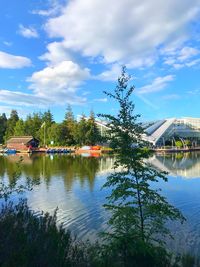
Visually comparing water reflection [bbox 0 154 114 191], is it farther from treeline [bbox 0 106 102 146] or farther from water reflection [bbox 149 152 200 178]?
treeline [bbox 0 106 102 146]

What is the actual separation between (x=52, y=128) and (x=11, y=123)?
30.2 meters

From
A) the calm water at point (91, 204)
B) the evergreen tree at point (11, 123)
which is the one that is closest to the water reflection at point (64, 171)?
the calm water at point (91, 204)

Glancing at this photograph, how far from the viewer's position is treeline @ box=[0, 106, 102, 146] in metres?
99.3

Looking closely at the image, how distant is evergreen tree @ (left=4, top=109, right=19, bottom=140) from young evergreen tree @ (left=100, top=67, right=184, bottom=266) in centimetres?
11494

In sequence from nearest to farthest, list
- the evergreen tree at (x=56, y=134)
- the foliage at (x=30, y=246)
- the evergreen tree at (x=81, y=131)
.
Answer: the foliage at (x=30, y=246)
the evergreen tree at (x=81, y=131)
the evergreen tree at (x=56, y=134)

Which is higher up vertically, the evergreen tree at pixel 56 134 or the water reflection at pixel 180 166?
the evergreen tree at pixel 56 134

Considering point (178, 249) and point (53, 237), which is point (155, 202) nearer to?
point (178, 249)

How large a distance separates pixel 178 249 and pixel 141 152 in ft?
15.5

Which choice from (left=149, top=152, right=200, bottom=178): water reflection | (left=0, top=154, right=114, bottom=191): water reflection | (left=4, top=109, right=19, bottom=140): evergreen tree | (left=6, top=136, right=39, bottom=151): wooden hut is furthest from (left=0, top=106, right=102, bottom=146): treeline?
(left=0, top=154, right=114, bottom=191): water reflection

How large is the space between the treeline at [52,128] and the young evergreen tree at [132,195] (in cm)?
7848

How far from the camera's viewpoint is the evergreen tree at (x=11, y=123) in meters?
123

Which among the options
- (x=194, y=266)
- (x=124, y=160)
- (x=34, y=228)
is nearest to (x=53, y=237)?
(x=34, y=228)

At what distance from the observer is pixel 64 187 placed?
27781 millimetres

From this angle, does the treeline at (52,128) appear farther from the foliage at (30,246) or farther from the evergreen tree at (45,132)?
the foliage at (30,246)
